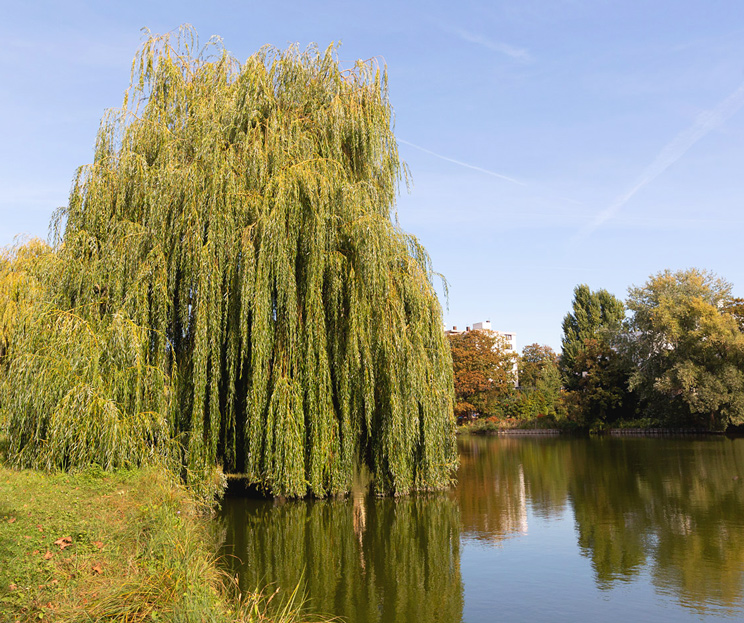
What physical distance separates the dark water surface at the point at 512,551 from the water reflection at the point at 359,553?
0.03 m

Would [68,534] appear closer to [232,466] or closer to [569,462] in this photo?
[232,466]

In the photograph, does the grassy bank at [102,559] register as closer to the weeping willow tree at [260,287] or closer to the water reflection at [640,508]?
the weeping willow tree at [260,287]

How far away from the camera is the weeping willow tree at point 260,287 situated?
39.4 feet

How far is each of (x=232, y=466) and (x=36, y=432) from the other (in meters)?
4.32

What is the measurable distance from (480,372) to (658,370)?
13.8m

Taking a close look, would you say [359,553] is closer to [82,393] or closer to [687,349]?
[82,393]

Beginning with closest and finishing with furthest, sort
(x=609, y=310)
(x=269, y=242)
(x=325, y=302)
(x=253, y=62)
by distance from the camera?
(x=269, y=242), (x=325, y=302), (x=253, y=62), (x=609, y=310)

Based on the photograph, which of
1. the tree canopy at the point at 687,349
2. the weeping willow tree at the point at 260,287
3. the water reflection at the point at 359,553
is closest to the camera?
the water reflection at the point at 359,553

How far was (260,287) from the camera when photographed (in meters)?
12.1

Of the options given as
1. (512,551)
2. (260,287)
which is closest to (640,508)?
(512,551)

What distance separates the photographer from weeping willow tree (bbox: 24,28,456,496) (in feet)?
39.4

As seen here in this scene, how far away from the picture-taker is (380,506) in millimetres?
13023

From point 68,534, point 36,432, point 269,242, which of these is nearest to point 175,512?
point 68,534

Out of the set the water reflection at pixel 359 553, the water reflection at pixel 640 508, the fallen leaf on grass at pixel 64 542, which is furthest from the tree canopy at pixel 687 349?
the fallen leaf on grass at pixel 64 542
